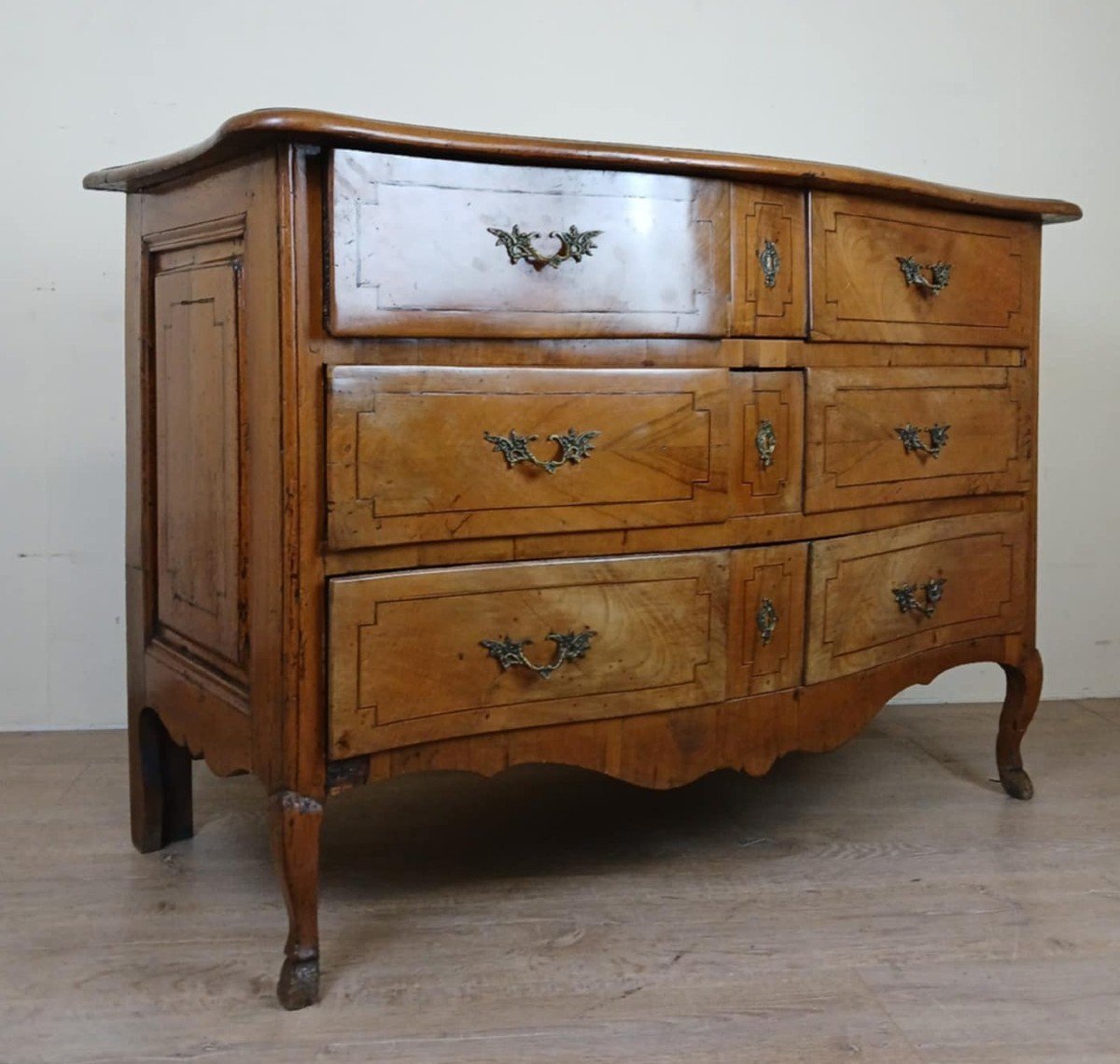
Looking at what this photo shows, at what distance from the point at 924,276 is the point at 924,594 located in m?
0.50

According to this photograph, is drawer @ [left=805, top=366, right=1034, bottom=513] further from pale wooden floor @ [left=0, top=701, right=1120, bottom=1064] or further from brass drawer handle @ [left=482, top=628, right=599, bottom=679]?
pale wooden floor @ [left=0, top=701, right=1120, bottom=1064]

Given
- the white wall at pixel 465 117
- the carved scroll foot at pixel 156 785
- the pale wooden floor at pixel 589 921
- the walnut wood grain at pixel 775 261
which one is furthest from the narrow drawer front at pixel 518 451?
the white wall at pixel 465 117

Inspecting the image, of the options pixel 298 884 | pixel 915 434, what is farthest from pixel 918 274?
pixel 298 884

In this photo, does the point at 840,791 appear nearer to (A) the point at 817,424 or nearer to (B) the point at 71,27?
(A) the point at 817,424

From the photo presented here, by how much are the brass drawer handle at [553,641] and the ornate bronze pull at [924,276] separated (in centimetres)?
76

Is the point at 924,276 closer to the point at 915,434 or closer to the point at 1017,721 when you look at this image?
the point at 915,434

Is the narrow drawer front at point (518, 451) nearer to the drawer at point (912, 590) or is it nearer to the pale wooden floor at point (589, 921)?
the drawer at point (912, 590)

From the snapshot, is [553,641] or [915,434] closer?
[553,641]

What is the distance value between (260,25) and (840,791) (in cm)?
179

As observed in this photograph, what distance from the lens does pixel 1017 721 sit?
2465 millimetres

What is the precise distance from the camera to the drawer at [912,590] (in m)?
2.05

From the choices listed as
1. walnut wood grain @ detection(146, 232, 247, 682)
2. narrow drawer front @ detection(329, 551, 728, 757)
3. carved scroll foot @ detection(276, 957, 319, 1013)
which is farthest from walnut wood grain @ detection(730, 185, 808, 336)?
carved scroll foot @ detection(276, 957, 319, 1013)

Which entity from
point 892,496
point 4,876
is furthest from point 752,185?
point 4,876

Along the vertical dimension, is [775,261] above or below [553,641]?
above
